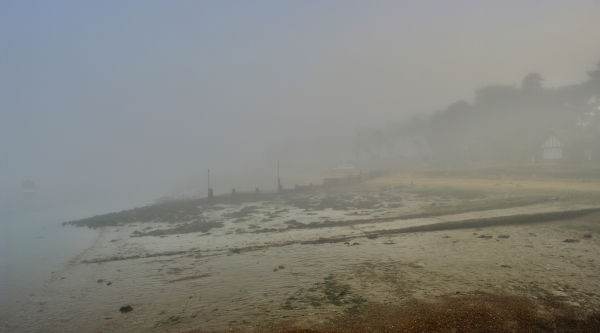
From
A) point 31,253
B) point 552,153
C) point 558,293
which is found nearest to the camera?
point 558,293

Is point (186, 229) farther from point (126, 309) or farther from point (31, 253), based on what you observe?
point (126, 309)

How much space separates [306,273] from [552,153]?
55683 mm

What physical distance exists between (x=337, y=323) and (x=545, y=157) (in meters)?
58.8

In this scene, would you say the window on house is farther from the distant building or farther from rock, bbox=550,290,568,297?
rock, bbox=550,290,568,297

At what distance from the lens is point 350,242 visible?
16656mm

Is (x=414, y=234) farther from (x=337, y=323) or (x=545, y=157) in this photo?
(x=545, y=157)

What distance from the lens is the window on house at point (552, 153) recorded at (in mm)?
53191

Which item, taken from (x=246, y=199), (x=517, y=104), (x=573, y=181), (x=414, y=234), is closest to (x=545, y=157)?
(x=517, y=104)

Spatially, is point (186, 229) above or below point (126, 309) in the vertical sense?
above

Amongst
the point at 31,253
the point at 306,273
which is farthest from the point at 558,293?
the point at 31,253

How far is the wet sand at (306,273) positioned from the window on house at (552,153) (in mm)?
37109

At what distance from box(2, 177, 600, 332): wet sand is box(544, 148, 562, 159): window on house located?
37109mm

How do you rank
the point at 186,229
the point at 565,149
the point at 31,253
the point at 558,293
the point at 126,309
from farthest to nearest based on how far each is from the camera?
1. the point at 565,149
2. the point at 186,229
3. the point at 31,253
4. the point at 126,309
5. the point at 558,293

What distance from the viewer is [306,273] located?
1244 centimetres
